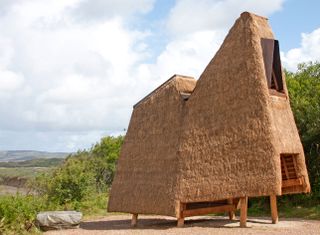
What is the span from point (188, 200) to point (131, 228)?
252 centimetres

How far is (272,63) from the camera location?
632 inches

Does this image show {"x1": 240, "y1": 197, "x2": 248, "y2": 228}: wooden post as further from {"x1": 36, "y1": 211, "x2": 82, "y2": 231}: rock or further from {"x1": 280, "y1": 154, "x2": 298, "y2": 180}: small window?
{"x1": 36, "y1": 211, "x2": 82, "y2": 231}: rock

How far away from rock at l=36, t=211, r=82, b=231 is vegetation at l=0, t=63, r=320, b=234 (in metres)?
0.36

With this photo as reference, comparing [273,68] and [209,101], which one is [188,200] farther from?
[273,68]

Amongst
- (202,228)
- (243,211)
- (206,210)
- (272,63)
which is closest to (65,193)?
(206,210)

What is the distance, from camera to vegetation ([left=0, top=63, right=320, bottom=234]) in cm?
1654

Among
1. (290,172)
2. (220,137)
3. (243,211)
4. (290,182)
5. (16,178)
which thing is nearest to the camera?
(243,211)

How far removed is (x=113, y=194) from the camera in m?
17.4

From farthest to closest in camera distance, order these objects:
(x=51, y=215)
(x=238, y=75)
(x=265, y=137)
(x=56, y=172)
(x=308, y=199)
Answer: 1. (x=56, y=172)
2. (x=308, y=199)
3. (x=51, y=215)
4. (x=238, y=75)
5. (x=265, y=137)

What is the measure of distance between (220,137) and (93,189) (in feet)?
44.8

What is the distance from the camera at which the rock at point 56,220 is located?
16.2m

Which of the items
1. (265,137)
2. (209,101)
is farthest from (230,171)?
(209,101)

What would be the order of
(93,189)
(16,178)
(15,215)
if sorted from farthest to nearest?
(16,178), (93,189), (15,215)

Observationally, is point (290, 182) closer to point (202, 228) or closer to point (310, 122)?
point (202, 228)
